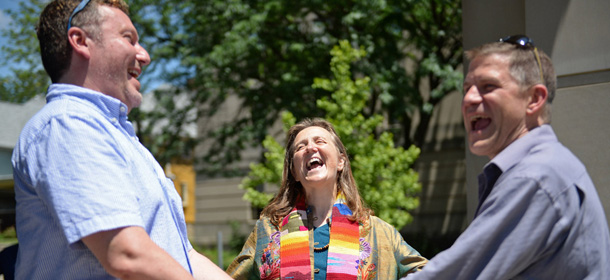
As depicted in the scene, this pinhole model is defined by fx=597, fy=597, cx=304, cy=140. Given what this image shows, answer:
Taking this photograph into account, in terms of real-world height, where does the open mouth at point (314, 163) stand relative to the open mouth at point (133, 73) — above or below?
below

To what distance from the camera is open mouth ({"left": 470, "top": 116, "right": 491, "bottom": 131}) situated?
1900mm

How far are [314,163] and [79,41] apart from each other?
2.09 m

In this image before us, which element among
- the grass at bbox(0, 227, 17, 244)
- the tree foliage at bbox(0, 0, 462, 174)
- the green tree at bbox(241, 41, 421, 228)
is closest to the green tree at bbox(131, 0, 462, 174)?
the tree foliage at bbox(0, 0, 462, 174)

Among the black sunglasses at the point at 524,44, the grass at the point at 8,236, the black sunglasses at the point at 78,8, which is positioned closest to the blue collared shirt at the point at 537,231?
the black sunglasses at the point at 524,44

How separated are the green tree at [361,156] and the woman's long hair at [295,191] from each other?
5268 mm

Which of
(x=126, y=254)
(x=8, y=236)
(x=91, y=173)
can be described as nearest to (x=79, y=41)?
(x=91, y=173)

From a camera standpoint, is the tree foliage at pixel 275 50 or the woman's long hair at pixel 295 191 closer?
the woman's long hair at pixel 295 191

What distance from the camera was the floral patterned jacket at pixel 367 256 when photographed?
134 inches

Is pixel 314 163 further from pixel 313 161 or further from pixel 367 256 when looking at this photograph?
pixel 367 256

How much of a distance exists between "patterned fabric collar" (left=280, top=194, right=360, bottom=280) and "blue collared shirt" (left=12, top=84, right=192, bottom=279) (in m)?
1.63

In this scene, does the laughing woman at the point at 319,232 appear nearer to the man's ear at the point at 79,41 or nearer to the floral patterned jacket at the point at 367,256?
the floral patterned jacket at the point at 367,256

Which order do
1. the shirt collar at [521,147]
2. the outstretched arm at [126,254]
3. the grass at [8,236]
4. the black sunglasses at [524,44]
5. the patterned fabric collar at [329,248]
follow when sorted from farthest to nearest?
the grass at [8,236]
the patterned fabric collar at [329,248]
the black sunglasses at [524,44]
the shirt collar at [521,147]
the outstretched arm at [126,254]

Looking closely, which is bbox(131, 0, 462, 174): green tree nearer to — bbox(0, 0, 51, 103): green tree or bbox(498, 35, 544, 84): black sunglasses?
bbox(0, 0, 51, 103): green tree

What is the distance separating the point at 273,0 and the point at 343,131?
3.80 metres
